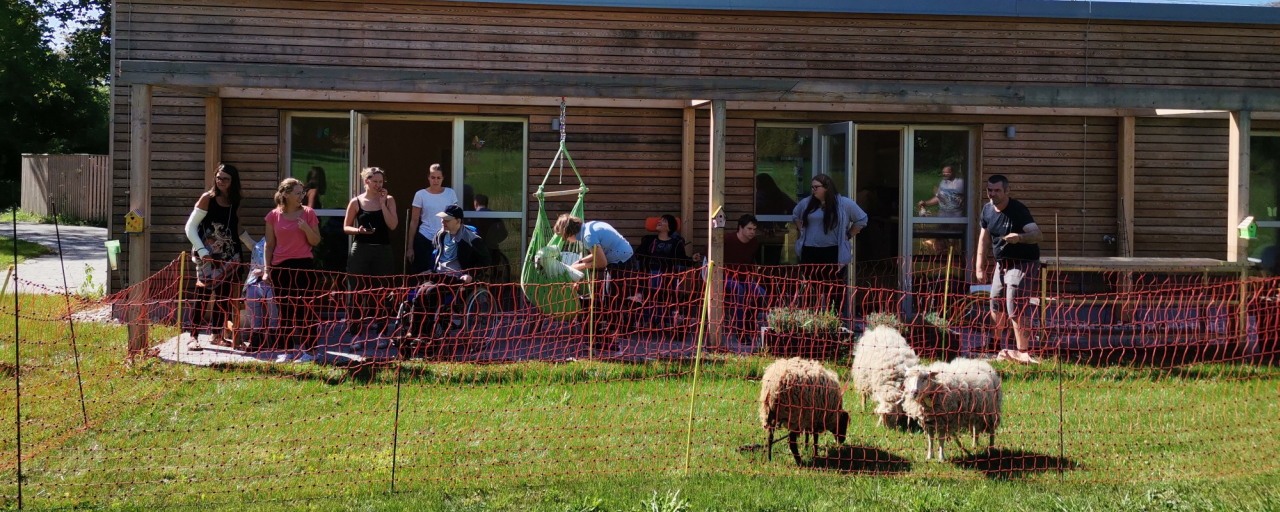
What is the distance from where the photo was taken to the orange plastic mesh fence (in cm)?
566

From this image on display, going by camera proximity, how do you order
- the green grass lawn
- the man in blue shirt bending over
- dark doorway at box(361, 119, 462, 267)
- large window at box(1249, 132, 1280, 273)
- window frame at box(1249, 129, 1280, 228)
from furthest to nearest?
the green grass lawn, dark doorway at box(361, 119, 462, 267), large window at box(1249, 132, 1280, 273), window frame at box(1249, 129, 1280, 228), the man in blue shirt bending over

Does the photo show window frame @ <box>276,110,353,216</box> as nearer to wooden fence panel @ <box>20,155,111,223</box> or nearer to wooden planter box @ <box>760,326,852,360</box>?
wooden planter box @ <box>760,326,852,360</box>

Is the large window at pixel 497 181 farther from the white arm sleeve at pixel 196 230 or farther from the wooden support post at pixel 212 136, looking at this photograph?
the white arm sleeve at pixel 196 230

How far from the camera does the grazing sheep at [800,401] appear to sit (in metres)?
5.76

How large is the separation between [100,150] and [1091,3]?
113ft

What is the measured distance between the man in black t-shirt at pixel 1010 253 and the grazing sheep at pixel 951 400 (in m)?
2.81

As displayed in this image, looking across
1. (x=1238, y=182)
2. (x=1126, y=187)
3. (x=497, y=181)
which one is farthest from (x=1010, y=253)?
(x=497, y=181)

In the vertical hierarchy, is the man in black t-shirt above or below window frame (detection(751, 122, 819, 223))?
below

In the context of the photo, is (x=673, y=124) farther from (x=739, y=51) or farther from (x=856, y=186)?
(x=856, y=186)

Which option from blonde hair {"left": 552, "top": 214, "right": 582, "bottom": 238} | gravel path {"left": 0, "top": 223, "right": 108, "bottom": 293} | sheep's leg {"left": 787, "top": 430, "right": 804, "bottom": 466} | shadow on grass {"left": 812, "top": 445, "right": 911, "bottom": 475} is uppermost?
blonde hair {"left": 552, "top": 214, "right": 582, "bottom": 238}

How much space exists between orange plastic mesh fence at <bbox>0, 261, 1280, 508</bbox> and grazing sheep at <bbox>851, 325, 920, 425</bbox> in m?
0.02

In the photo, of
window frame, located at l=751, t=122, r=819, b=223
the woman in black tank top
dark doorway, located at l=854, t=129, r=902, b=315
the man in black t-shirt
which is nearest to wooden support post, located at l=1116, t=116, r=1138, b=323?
dark doorway, located at l=854, t=129, r=902, b=315

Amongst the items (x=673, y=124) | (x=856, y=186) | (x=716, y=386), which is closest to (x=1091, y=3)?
(x=856, y=186)

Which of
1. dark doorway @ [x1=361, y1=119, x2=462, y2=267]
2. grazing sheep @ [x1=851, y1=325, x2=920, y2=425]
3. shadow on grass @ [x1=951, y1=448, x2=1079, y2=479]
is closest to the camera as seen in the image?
shadow on grass @ [x1=951, y1=448, x2=1079, y2=479]
